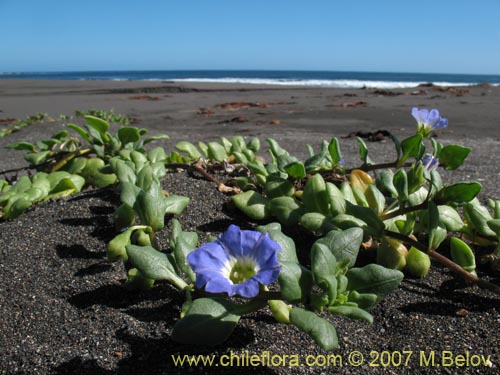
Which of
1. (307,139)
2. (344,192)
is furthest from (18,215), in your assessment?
(307,139)

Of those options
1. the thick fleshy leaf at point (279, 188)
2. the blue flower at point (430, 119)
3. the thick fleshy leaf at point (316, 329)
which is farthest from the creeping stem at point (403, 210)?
the thick fleshy leaf at point (316, 329)

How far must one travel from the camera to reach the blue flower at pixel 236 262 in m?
0.97

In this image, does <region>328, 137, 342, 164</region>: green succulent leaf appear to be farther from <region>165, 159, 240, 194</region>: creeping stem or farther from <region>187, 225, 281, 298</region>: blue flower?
<region>187, 225, 281, 298</region>: blue flower

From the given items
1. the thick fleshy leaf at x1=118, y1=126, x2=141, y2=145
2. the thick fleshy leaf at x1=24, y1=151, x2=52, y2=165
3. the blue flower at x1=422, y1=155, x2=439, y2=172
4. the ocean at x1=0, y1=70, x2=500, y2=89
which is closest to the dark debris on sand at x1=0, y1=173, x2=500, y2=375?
the blue flower at x1=422, y1=155, x2=439, y2=172

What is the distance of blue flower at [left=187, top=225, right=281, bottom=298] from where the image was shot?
3.19 ft

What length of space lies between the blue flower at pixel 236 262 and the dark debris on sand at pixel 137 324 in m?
0.24

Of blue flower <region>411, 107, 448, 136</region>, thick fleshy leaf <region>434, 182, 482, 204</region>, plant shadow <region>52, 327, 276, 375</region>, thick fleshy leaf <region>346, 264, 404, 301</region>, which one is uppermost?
blue flower <region>411, 107, 448, 136</region>

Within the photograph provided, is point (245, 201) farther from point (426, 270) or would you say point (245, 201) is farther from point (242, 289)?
point (242, 289)

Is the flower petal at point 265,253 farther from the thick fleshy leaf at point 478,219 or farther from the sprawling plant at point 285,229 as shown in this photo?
the thick fleshy leaf at point 478,219

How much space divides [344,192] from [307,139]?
3120mm

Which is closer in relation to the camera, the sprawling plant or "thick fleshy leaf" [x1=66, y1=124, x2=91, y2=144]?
the sprawling plant

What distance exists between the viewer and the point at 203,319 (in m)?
1.09

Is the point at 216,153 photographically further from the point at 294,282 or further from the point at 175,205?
the point at 294,282

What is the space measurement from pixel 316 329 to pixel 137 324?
51 centimetres
